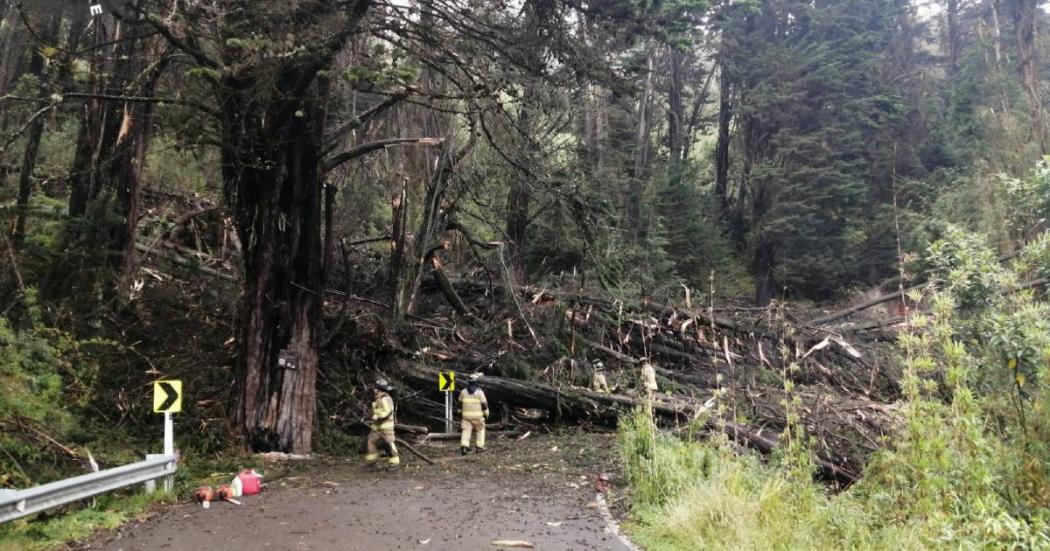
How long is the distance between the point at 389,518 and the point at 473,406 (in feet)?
17.8

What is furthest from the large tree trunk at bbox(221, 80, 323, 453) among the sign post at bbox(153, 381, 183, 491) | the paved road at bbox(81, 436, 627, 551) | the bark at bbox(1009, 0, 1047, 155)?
the bark at bbox(1009, 0, 1047, 155)

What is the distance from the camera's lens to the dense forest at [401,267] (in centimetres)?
819

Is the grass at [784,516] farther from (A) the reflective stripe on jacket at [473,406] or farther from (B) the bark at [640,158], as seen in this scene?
(B) the bark at [640,158]

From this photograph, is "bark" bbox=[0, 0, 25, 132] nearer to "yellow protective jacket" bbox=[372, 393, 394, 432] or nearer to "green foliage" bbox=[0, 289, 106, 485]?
"green foliage" bbox=[0, 289, 106, 485]

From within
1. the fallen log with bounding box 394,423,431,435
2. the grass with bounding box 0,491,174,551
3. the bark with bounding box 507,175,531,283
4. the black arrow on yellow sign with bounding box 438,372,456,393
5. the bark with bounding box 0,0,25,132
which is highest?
the bark with bounding box 0,0,25,132

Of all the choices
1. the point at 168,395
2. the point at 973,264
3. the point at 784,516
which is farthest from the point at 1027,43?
the point at 168,395

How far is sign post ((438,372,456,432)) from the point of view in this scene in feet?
48.0

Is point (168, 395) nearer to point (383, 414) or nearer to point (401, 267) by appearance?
point (383, 414)

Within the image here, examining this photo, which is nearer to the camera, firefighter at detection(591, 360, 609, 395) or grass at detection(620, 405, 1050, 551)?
grass at detection(620, 405, 1050, 551)

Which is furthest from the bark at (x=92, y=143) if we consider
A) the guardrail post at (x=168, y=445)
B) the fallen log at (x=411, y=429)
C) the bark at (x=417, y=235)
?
the fallen log at (x=411, y=429)

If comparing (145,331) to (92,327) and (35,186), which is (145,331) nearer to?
(92,327)

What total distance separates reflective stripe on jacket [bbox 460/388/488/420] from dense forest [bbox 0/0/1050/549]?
7.47 ft

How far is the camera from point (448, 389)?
579 inches

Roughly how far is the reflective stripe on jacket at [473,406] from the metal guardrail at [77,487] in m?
5.41
